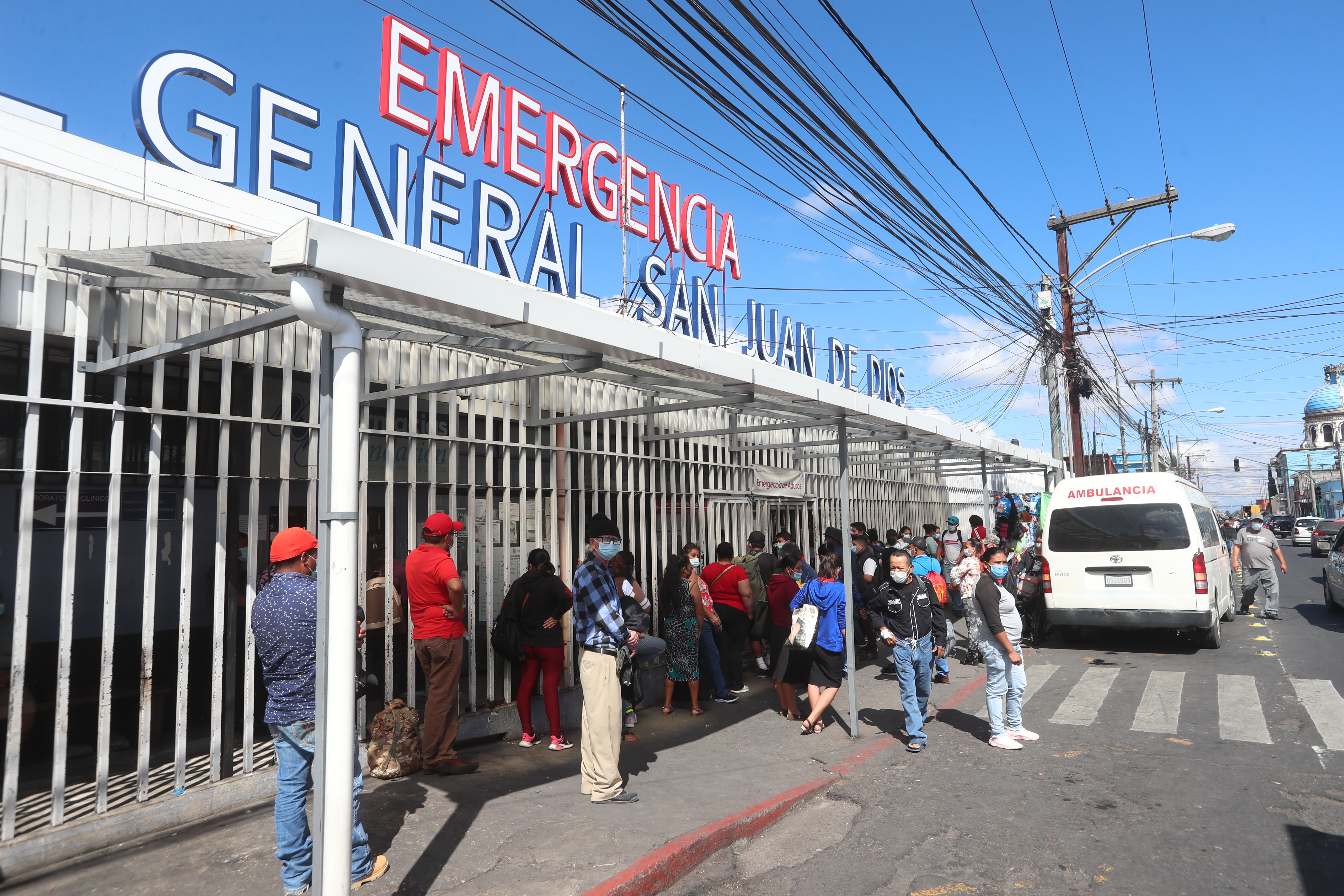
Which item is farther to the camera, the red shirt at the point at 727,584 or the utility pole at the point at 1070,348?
the utility pole at the point at 1070,348

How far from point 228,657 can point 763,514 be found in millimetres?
7640

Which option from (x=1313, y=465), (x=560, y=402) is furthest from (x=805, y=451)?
(x=1313, y=465)

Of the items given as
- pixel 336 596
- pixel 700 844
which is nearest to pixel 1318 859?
pixel 700 844

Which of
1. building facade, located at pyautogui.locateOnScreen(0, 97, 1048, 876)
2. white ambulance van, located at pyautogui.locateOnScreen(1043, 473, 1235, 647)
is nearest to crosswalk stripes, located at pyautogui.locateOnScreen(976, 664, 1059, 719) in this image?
white ambulance van, located at pyautogui.locateOnScreen(1043, 473, 1235, 647)

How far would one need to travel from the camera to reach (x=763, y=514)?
11.5m

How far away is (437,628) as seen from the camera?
5.90 meters

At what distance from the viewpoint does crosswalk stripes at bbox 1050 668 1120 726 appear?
7.42 m

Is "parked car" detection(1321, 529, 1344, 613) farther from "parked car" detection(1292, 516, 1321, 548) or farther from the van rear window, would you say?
"parked car" detection(1292, 516, 1321, 548)

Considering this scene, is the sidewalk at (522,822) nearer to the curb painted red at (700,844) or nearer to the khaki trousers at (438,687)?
the curb painted red at (700,844)

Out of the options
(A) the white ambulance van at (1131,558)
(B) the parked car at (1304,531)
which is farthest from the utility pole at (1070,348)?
(B) the parked car at (1304,531)

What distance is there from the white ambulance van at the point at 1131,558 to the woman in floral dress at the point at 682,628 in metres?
5.82

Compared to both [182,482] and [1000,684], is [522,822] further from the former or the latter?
[1000,684]

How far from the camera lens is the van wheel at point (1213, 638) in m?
10.4

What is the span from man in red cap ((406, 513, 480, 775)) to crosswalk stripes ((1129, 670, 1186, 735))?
589cm
